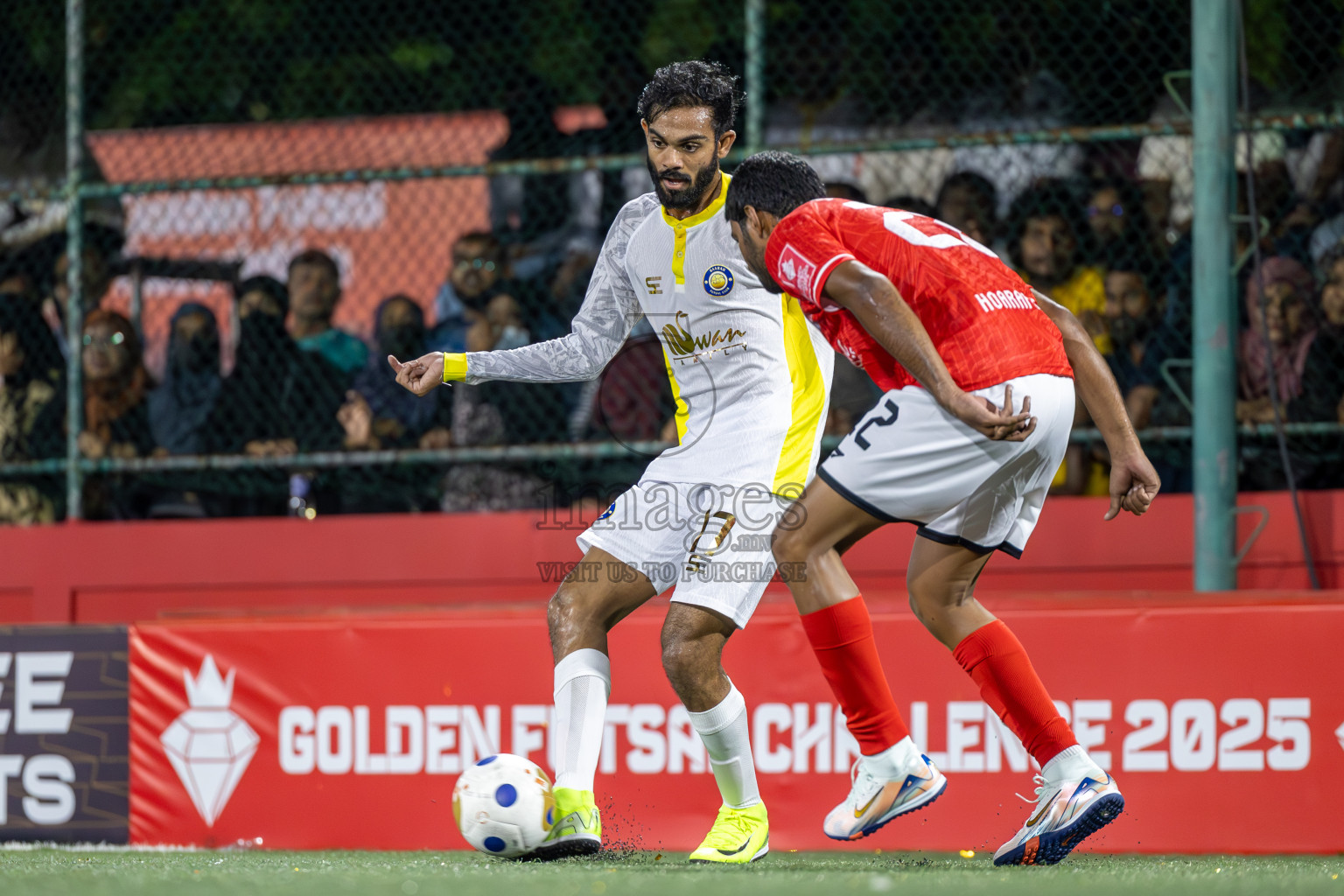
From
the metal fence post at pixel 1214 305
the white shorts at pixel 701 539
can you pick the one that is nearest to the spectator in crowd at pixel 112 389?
the white shorts at pixel 701 539

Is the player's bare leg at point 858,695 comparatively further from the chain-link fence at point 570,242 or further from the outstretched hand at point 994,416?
the chain-link fence at point 570,242

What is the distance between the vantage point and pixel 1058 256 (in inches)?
243

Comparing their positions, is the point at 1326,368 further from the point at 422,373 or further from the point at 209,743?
the point at 209,743

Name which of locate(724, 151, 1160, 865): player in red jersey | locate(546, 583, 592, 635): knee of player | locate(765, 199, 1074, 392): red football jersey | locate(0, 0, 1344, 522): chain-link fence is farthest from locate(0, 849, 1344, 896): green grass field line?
locate(0, 0, 1344, 522): chain-link fence

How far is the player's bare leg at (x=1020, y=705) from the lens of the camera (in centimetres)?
399

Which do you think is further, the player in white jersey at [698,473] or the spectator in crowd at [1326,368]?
the spectator in crowd at [1326,368]

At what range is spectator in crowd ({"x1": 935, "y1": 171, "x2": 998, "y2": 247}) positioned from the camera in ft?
20.6

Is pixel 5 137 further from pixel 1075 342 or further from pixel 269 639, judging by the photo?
pixel 1075 342

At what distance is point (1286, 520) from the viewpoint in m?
5.76

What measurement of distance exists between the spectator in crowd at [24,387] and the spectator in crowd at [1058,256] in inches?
172

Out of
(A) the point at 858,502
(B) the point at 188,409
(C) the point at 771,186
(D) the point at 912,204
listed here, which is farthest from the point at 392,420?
(A) the point at 858,502

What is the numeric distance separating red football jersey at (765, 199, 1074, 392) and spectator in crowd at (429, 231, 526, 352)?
2.90 m

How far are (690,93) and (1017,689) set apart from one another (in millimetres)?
1968

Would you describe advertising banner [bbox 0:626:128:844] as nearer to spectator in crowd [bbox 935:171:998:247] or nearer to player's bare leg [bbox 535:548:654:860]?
player's bare leg [bbox 535:548:654:860]
